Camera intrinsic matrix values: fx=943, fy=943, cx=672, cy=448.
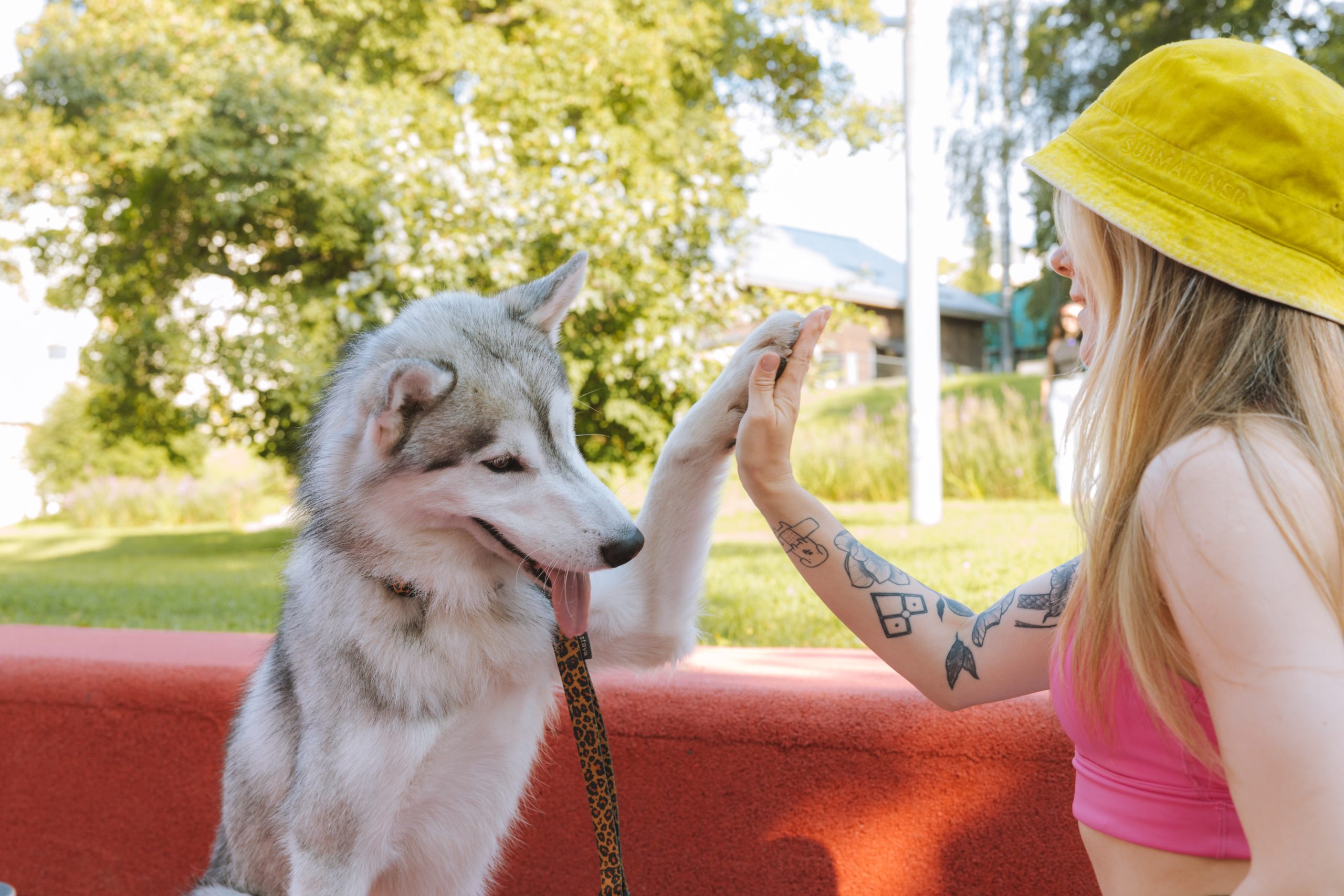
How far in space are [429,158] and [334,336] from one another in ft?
7.06

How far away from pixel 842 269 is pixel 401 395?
26.3m

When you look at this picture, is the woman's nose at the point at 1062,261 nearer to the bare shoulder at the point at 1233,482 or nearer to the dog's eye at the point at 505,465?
the bare shoulder at the point at 1233,482

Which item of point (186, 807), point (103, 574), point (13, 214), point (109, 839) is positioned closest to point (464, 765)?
point (186, 807)

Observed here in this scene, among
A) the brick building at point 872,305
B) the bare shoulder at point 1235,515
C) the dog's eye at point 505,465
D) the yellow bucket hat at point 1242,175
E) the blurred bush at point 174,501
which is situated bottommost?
the brick building at point 872,305

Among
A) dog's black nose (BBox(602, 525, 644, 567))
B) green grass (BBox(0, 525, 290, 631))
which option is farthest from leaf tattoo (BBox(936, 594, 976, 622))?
green grass (BBox(0, 525, 290, 631))

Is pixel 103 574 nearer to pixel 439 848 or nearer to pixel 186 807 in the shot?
pixel 186 807

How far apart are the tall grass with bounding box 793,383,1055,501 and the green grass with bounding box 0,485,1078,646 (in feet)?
2.60

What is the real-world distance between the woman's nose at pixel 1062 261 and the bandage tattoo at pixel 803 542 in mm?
613

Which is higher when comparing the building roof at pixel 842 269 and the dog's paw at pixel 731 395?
the dog's paw at pixel 731 395

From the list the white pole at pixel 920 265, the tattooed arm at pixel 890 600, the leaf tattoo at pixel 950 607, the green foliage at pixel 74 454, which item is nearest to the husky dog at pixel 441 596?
the tattooed arm at pixel 890 600

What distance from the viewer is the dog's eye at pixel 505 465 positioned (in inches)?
70.9

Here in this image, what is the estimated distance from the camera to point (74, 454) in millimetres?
20766

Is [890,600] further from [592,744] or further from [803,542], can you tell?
[592,744]

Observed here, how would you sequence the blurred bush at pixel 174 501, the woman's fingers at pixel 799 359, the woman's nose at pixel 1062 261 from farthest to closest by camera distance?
the blurred bush at pixel 174 501 < the woman's fingers at pixel 799 359 < the woman's nose at pixel 1062 261
